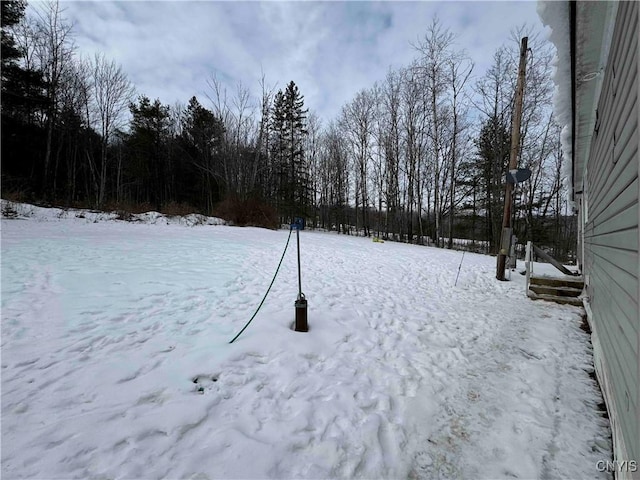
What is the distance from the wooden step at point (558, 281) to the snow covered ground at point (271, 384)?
154 centimetres

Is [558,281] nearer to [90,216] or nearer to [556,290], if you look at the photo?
[556,290]

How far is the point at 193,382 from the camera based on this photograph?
2291 mm

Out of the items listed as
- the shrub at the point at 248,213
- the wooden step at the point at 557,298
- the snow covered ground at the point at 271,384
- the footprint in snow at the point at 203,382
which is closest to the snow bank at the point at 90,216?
the shrub at the point at 248,213

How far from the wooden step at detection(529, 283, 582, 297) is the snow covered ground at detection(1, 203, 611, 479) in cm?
133

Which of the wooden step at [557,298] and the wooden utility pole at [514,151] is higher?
the wooden utility pole at [514,151]

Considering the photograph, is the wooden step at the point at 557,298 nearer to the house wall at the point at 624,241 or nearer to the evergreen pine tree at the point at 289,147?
the house wall at the point at 624,241

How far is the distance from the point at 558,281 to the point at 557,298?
60 cm

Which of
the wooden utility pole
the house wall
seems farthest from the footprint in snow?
the wooden utility pole

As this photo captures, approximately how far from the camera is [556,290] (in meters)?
5.87

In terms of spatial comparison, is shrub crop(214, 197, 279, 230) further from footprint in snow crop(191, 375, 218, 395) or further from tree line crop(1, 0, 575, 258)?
footprint in snow crop(191, 375, 218, 395)

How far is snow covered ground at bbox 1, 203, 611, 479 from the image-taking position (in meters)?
1.72

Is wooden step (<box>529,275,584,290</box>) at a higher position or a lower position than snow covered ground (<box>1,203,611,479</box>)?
higher

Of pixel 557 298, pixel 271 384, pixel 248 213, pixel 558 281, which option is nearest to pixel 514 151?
pixel 558 281

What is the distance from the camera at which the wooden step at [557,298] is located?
553 centimetres
